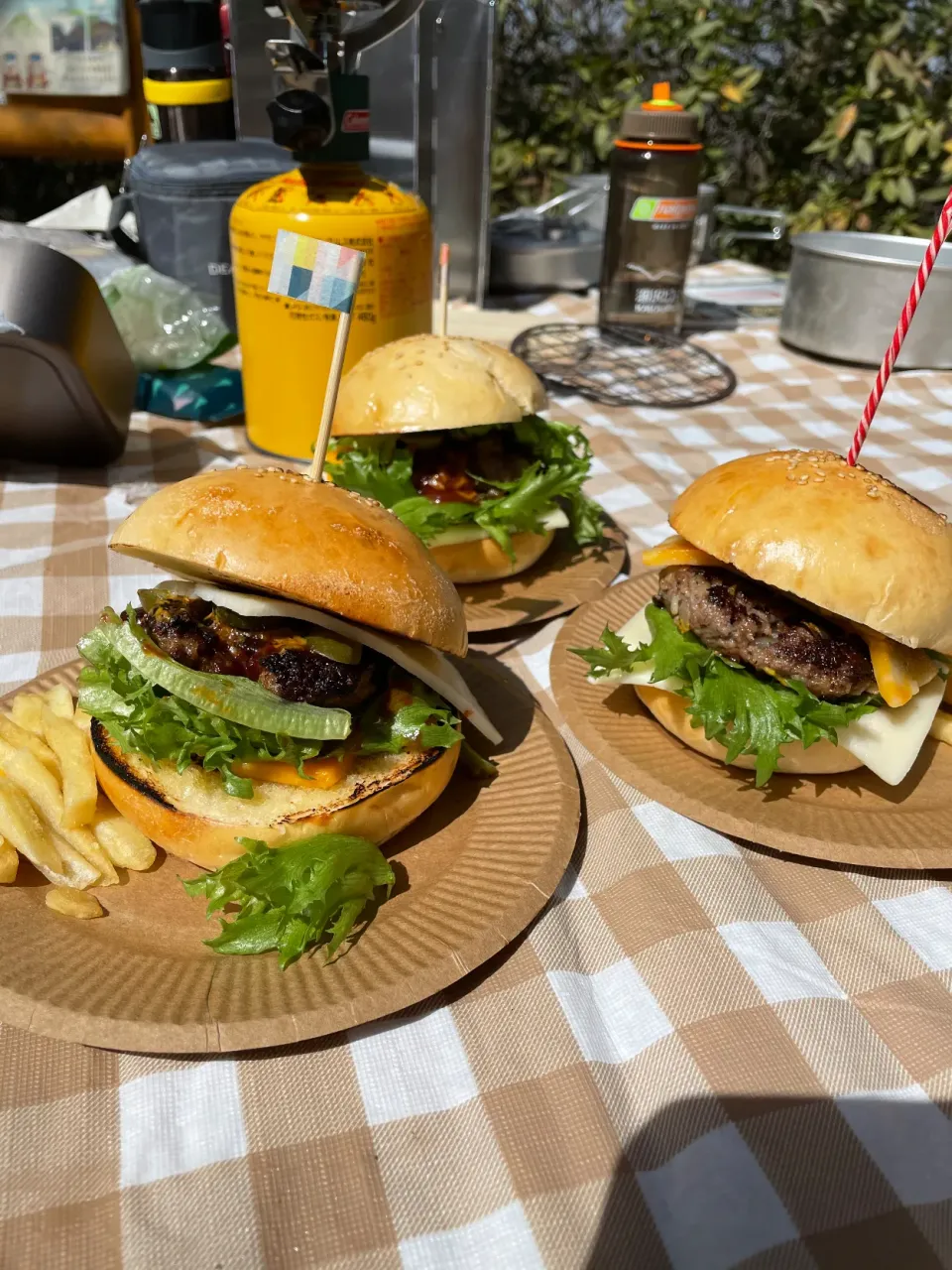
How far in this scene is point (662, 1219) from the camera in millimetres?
1260

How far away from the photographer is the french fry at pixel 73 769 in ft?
5.49

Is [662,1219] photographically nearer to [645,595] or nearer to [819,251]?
[645,595]

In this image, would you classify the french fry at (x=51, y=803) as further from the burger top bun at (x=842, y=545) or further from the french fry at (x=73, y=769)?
the burger top bun at (x=842, y=545)

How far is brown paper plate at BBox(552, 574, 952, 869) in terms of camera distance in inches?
72.6

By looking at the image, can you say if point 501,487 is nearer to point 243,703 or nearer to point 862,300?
point 243,703

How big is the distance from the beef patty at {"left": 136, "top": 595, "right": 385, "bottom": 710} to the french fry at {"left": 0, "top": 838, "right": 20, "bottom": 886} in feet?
1.56

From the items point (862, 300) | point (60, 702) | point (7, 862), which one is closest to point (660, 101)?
point (862, 300)

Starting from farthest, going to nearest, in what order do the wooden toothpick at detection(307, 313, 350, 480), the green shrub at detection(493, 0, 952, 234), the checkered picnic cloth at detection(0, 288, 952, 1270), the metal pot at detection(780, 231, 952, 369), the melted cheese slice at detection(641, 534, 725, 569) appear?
1. the green shrub at detection(493, 0, 952, 234)
2. the metal pot at detection(780, 231, 952, 369)
3. the melted cheese slice at detection(641, 534, 725, 569)
4. the wooden toothpick at detection(307, 313, 350, 480)
5. the checkered picnic cloth at detection(0, 288, 952, 1270)

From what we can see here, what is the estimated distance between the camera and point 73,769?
1721mm

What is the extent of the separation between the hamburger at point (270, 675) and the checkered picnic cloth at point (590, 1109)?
0.41 meters

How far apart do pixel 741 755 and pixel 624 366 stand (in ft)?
12.1

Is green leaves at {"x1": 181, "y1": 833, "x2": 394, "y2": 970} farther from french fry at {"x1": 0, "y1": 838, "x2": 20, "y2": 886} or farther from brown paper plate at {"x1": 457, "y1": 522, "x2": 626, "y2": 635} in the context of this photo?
brown paper plate at {"x1": 457, "y1": 522, "x2": 626, "y2": 635}

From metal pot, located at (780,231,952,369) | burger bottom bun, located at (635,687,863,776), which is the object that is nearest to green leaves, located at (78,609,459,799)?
burger bottom bun, located at (635,687,863,776)

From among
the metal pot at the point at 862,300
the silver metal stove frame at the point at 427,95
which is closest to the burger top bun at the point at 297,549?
the metal pot at the point at 862,300
